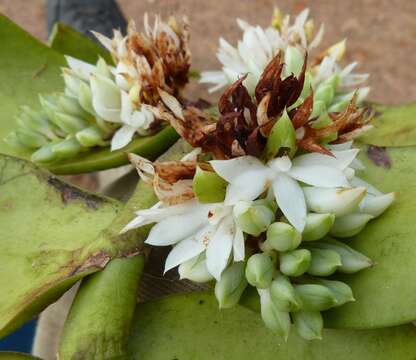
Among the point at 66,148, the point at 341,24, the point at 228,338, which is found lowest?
the point at 341,24

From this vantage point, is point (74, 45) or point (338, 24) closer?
point (74, 45)

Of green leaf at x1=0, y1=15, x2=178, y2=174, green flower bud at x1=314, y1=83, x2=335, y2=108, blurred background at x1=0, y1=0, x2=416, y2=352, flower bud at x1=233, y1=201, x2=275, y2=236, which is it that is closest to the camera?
flower bud at x1=233, y1=201, x2=275, y2=236

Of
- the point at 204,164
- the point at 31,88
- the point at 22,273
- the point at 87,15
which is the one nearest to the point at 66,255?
the point at 22,273

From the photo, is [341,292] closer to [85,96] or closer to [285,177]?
[285,177]

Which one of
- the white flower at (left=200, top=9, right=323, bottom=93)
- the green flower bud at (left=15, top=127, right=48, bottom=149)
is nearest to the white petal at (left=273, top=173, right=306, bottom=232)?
the white flower at (left=200, top=9, right=323, bottom=93)

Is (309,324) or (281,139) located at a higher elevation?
(281,139)

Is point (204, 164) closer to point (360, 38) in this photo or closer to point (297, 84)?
point (297, 84)

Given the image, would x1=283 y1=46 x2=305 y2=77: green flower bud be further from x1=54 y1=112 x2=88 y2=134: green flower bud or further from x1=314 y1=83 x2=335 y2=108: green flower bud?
x1=54 y1=112 x2=88 y2=134: green flower bud

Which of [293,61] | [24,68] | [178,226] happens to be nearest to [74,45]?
[24,68]
